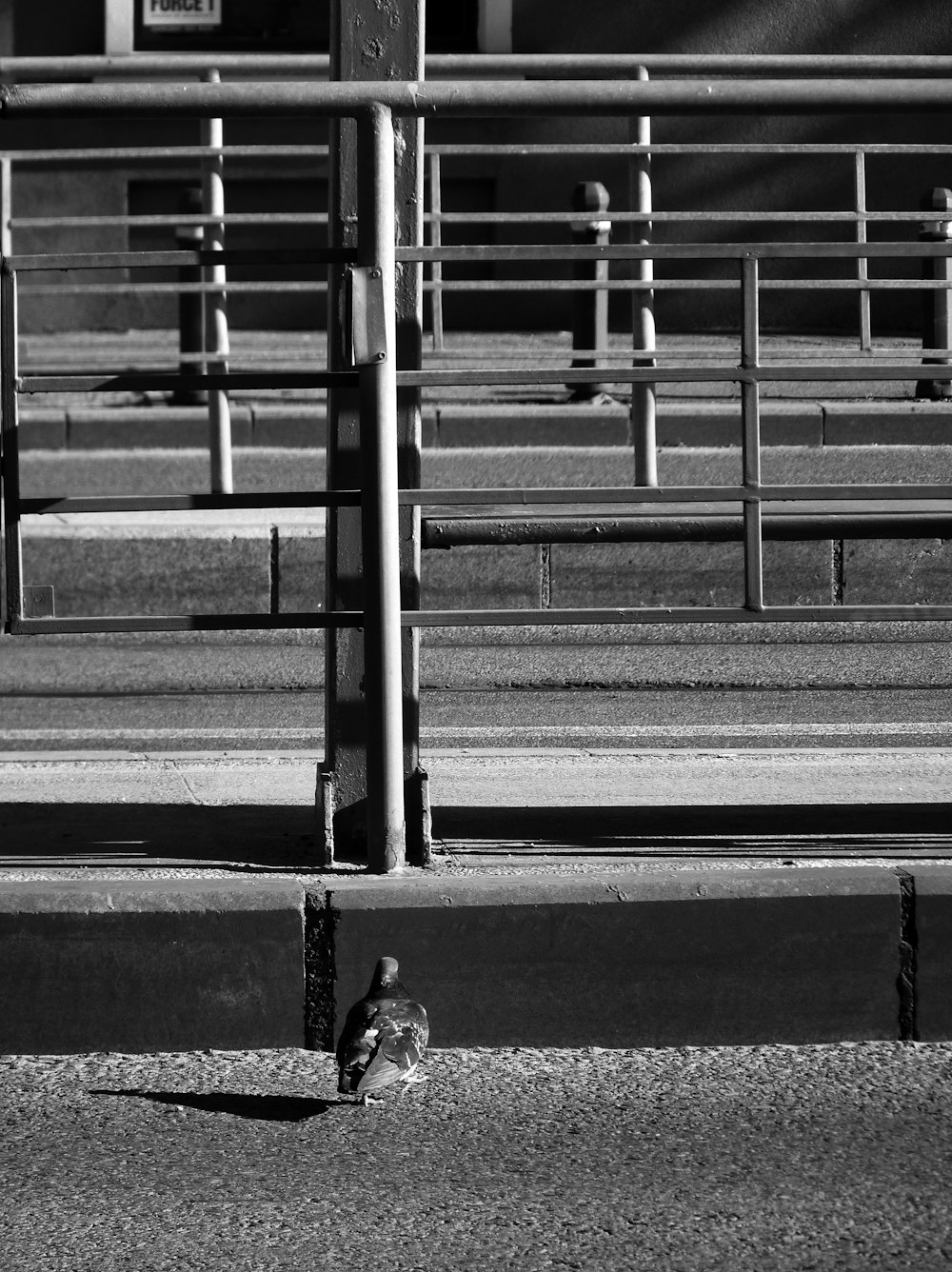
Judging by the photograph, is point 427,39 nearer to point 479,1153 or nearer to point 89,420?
point 89,420

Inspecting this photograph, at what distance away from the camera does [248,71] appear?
21.1 feet

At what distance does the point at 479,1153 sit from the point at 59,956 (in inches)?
36.5

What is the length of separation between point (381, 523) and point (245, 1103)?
3.80ft

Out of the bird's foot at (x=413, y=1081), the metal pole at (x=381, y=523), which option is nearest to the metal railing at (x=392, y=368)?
the metal pole at (x=381, y=523)

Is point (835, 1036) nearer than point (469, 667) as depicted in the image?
Yes

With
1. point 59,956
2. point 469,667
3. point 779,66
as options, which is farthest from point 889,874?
point 469,667

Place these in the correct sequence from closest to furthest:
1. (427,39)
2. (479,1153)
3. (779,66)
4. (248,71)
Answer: (479,1153) < (779,66) < (248,71) < (427,39)

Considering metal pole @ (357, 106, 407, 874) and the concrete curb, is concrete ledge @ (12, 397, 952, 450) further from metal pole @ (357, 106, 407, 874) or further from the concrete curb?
the concrete curb

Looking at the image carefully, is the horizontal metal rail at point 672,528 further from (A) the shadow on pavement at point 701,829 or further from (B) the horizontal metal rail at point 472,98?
(B) the horizontal metal rail at point 472,98

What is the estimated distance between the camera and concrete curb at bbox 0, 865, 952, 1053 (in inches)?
135

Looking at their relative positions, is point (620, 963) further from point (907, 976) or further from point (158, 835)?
point (158, 835)

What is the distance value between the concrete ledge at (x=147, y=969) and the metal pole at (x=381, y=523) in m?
0.34

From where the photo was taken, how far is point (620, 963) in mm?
3475

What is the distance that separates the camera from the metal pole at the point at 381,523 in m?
3.65
